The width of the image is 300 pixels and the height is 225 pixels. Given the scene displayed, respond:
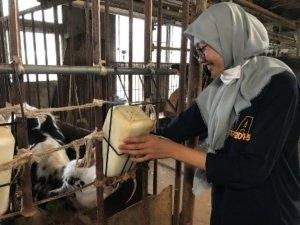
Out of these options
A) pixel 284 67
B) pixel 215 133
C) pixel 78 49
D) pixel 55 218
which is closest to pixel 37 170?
pixel 55 218

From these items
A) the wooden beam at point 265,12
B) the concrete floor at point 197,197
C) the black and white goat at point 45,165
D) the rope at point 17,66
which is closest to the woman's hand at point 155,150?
the rope at point 17,66

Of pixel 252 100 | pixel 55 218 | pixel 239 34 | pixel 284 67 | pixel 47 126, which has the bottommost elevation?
pixel 55 218

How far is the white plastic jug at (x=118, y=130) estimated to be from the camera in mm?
1036

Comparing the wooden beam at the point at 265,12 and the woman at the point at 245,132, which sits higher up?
the wooden beam at the point at 265,12

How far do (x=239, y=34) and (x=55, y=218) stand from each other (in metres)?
1.42

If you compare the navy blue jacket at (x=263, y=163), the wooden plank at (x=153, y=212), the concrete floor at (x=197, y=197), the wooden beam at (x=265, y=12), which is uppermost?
the wooden beam at (x=265, y=12)

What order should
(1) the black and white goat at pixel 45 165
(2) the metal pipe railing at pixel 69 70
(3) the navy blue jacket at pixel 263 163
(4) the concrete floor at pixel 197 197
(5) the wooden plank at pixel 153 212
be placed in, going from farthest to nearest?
1. (4) the concrete floor at pixel 197 197
2. (1) the black and white goat at pixel 45 165
3. (5) the wooden plank at pixel 153 212
4. (3) the navy blue jacket at pixel 263 163
5. (2) the metal pipe railing at pixel 69 70

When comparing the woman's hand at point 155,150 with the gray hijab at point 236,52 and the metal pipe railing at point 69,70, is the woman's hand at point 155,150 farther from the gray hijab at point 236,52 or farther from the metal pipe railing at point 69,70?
the metal pipe railing at point 69,70

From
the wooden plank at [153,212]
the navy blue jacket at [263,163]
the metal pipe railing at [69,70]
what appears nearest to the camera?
the metal pipe railing at [69,70]

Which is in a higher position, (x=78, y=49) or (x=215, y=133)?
(x=78, y=49)

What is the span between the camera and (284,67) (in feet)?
3.69

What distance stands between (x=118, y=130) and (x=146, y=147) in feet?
0.48

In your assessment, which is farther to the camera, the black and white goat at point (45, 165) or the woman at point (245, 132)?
the black and white goat at point (45, 165)

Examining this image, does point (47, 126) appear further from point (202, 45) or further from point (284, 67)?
point (284, 67)
